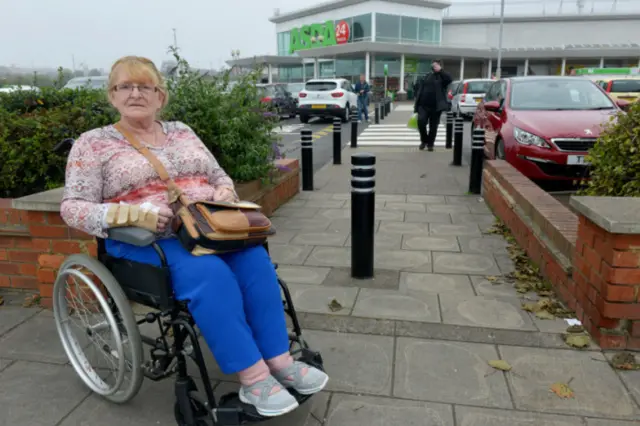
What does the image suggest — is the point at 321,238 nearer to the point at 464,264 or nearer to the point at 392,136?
the point at 464,264

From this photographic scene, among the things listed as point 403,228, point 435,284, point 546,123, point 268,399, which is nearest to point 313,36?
point 546,123

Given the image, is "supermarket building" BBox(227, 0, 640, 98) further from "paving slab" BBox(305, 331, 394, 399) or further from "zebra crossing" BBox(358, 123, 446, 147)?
"paving slab" BBox(305, 331, 394, 399)

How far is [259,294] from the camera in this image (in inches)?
89.2

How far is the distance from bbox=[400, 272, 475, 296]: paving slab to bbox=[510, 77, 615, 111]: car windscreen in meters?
4.35

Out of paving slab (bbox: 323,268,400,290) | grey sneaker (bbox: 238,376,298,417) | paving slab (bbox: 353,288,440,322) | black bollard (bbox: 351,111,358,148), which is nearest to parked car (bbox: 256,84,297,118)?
black bollard (bbox: 351,111,358,148)

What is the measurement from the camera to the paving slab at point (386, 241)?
481 centimetres

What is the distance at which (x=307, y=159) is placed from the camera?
7496mm

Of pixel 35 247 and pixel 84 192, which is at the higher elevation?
pixel 84 192

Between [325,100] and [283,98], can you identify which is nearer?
[325,100]

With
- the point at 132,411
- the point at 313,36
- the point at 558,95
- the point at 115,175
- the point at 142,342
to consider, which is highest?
the point at 313,36

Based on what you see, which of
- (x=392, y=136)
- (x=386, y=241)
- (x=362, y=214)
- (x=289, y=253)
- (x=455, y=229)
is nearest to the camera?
(x=362, y=214)

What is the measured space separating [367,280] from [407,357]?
3.78 feet

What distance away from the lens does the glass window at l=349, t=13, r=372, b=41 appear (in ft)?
152

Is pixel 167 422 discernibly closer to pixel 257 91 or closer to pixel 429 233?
pixel 429 233
